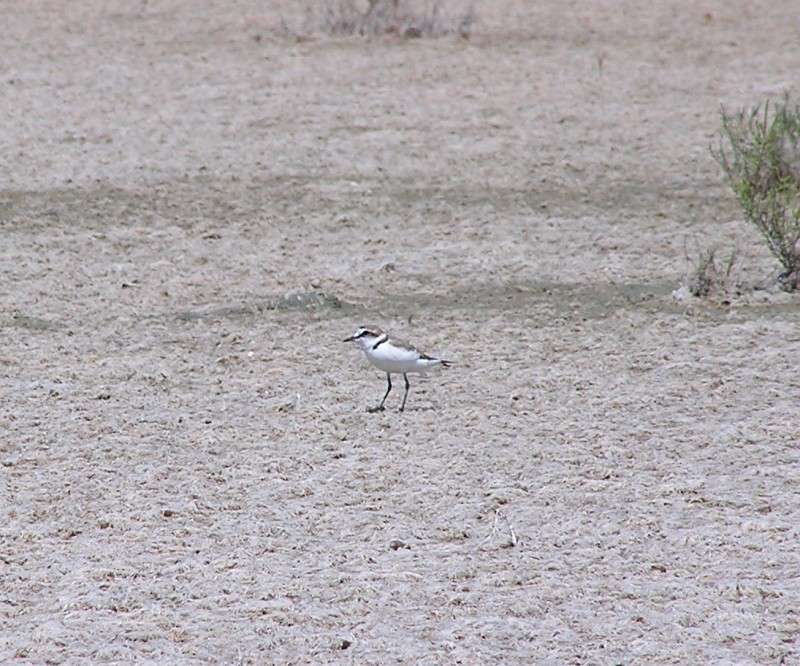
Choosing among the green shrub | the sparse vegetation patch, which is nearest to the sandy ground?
the green shrub

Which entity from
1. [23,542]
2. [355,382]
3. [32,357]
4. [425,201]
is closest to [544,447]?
[355,382]

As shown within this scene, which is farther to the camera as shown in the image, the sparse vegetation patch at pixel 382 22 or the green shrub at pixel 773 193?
the sparse vegetation patch at pixel 382 22

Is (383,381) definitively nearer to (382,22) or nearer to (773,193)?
(773,193)

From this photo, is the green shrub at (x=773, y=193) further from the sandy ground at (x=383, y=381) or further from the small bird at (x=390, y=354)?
the small bird at (x=390, y=354)

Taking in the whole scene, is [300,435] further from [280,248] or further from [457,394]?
[280,248]

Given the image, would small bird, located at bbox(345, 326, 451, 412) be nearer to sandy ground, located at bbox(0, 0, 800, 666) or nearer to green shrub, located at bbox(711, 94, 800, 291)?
sandy ground, located at bbox(0, 0, 800, 666)

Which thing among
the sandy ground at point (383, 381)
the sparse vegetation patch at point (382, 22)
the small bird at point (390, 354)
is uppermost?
the sparse vegetation patch at point (382, 22)

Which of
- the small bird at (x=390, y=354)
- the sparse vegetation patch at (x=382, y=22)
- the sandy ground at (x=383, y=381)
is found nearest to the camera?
the sandy ground at (x=383, y=381)

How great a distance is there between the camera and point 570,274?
8.94 m

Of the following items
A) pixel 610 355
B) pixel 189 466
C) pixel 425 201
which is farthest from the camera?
pixel 425 201

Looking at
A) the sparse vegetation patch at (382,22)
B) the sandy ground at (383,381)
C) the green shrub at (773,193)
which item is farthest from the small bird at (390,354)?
the sparse vegetation patch at (382,22)

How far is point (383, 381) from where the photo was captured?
729 centimetres

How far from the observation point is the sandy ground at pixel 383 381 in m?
4.91

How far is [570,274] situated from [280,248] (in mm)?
2016
